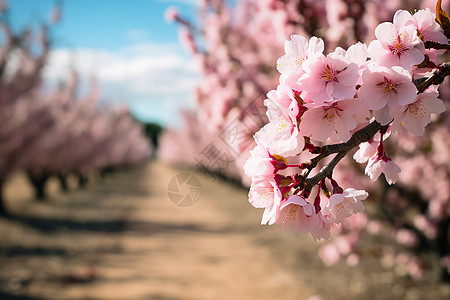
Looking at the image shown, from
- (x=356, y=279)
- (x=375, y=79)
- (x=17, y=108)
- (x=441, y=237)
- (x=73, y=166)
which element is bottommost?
(x=73, y=166)

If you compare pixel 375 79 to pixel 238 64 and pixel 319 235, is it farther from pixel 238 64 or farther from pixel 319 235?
pixel 238 64

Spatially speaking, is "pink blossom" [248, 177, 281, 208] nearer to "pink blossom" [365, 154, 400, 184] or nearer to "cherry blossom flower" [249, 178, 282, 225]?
"cherry blossom flower" [249, 178, 282, 225]

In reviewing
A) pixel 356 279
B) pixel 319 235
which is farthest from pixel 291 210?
pixel 356 279

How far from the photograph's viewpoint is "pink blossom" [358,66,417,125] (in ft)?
2.91

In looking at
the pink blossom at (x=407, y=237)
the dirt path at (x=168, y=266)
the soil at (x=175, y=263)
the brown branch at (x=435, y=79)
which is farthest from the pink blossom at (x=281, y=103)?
the pink blossom at (x=407, y=237)

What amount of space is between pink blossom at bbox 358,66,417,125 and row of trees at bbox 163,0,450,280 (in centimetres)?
227

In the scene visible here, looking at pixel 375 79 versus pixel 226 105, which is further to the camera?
pixel 226 105

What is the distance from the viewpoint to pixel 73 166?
1986cm

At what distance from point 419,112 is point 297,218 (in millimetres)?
408

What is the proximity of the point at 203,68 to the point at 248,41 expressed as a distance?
1790 mm

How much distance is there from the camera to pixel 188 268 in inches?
302

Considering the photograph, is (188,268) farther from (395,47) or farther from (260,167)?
(395,47)

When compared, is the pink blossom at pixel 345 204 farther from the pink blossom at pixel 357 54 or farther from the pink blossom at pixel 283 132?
the pink blossom at pixel 357 54

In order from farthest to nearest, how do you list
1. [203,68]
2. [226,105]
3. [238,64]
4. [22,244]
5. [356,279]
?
1. [22,244]
2. [356,279]
3. [203,68]
4. [238,64]
5. [226,105]
